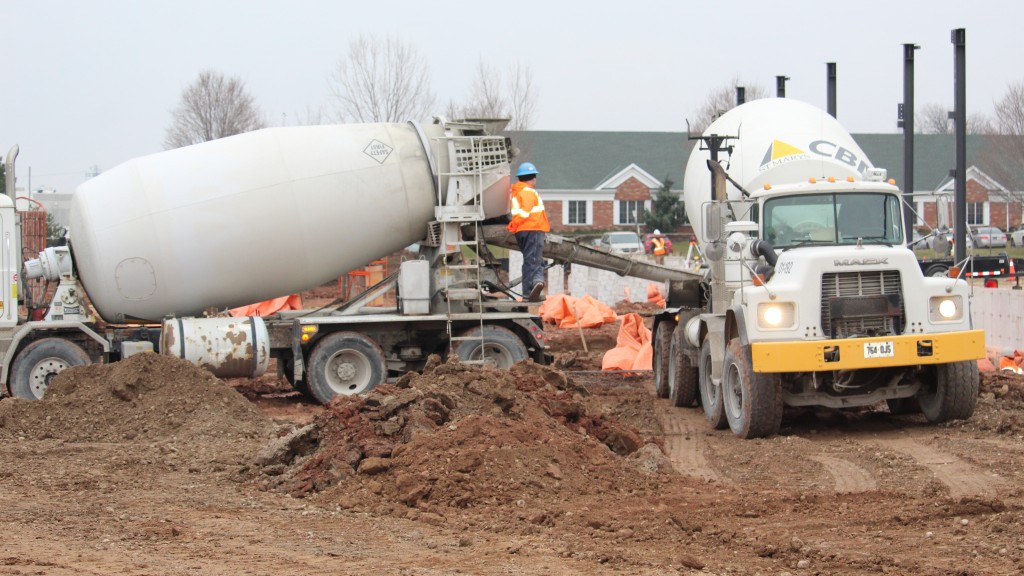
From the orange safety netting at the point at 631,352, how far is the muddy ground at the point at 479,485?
16.0 feet

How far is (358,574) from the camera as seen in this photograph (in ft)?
21.1

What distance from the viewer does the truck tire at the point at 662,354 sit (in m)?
15.3

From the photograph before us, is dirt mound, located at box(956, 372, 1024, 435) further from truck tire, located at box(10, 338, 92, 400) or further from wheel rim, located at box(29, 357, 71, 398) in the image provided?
wheel rim, located at box(29, 357, 71, 398)

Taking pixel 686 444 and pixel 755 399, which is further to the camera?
pixel 686 444

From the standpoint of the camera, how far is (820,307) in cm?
1122

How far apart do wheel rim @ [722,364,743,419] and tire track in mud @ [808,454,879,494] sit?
1554 millimetres

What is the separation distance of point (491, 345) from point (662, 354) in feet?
7.38

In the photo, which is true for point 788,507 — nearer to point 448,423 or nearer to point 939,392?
point 448,423

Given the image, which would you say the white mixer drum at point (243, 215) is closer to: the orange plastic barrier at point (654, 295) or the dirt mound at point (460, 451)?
the dirt mound at point (460, 451)

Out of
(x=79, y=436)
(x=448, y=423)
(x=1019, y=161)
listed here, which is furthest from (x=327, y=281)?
(x=1019, y=161)

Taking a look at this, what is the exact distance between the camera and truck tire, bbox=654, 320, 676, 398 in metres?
15.3

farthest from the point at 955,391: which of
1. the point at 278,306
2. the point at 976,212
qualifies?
the point at 976,212

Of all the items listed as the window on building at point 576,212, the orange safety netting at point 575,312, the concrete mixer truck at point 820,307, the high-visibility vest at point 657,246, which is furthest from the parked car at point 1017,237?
the concrete mixer truck at point 820,307

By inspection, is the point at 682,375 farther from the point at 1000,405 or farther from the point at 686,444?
the point at 1000,405
